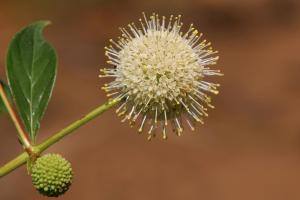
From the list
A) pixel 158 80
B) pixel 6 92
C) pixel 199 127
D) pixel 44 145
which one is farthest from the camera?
pixel 199 127

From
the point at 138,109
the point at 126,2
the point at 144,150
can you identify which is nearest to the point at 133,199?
the point at 144,150

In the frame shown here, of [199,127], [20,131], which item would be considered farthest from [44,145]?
[199,127]

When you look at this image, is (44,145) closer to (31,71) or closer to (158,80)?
(31,71)

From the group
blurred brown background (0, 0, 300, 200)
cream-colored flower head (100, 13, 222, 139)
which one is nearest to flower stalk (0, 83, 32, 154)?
cream-colored flower head (100, 13, 222, 139)

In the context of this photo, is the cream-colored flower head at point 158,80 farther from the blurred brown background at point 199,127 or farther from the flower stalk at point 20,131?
the blurred brown background at point 199,127

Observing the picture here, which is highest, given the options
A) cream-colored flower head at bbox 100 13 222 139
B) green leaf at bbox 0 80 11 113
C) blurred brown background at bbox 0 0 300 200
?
green leaf at bbox 0 80 11 113

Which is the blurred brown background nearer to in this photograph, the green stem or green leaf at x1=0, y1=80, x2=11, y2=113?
green leaf at x1=0, y1=80, x2=11, y2=113
